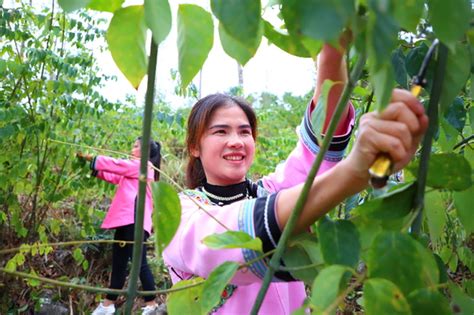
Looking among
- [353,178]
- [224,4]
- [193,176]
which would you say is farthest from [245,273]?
[193,176]

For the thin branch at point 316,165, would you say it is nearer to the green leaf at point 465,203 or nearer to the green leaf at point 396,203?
the green leaf at point 396,203

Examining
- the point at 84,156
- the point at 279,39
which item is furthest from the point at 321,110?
the point at 84,156

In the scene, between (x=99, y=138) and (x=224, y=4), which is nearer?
(x=224, y=4)

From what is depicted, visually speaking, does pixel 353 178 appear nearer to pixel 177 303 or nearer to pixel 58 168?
pixel 177 303

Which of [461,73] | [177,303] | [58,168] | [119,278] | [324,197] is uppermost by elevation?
[461,73]

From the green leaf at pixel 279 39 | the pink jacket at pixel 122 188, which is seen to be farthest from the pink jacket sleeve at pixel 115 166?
the green leaf at pixel 279 39

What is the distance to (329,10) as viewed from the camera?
250 mm

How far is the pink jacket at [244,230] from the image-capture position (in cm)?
55

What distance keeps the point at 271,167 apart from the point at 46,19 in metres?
1.50

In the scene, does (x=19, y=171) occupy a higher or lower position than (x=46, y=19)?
lower

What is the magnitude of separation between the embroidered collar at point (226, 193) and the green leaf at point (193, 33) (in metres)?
0.63

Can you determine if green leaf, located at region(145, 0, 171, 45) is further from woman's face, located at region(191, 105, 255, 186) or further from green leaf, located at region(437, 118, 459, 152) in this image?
woman's face, located at region(191, 105, 255, 186)

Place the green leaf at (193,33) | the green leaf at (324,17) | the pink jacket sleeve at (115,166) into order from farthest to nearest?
the pink jacket sleeve at (115,166)
the green leaf at (193,33)
the green leaf at (324,17)

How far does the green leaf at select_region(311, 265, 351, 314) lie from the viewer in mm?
347
